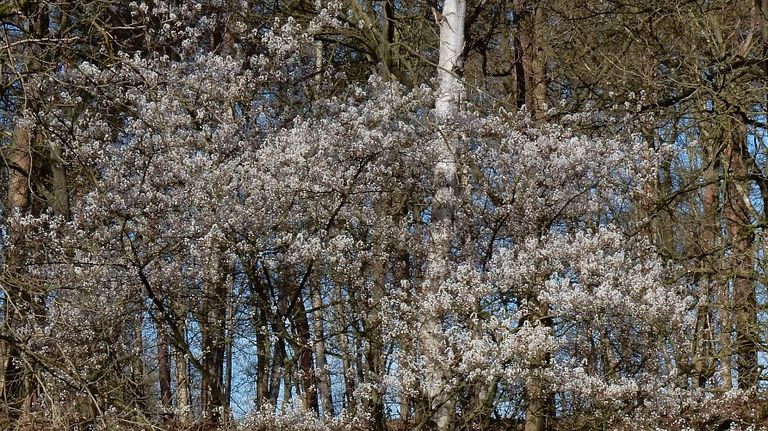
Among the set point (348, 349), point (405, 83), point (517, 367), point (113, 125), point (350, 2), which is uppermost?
point (350, 2)

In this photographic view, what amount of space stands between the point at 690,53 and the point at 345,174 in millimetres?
4901

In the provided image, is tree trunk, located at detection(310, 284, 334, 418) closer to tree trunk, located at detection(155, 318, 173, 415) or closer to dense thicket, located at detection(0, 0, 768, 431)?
dense thicket, located at detection(0, 0, 768, 431)

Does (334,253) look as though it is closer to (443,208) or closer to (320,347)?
(443,208)

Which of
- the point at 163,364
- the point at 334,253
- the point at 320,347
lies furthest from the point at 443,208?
the point at 163,364

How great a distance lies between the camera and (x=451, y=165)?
7.93 m

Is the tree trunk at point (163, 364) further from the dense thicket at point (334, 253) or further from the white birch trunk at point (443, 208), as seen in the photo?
the white birch trunk at point (443, 208)

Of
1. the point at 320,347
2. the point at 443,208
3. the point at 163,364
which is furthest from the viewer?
the point at 163,364

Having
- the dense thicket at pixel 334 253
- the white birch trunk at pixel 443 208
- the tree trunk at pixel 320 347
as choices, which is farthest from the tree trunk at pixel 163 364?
the white birch trunk at pixel 443 208

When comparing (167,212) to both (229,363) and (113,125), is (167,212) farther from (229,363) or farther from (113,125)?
(229,363)

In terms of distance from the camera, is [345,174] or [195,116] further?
[195,116]

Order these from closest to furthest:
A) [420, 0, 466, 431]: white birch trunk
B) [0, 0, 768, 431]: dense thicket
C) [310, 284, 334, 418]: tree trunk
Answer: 1. [420, 0, 466, 431]: white birch trunk
2. [0, 0, 768, 431]: dense thicket
3. [310, 284, 334, 418]: tree trunk

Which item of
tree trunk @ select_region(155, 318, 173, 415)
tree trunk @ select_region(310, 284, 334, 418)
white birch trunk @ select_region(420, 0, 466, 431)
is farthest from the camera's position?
tree trunk @ select_region(155, 318, 173, 415)

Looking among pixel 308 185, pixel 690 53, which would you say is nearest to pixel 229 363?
pixel 308 185

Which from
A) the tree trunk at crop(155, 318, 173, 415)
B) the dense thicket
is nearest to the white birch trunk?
the dense thicket
